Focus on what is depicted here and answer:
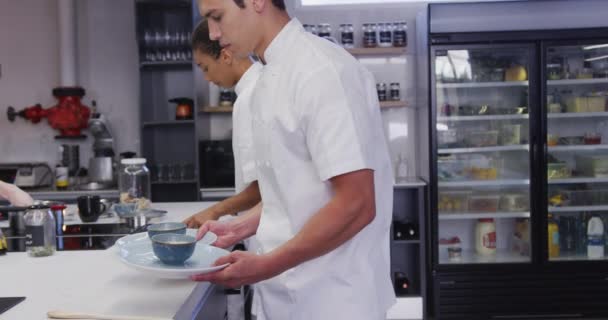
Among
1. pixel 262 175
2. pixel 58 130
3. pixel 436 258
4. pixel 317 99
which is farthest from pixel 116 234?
pixel 58 130

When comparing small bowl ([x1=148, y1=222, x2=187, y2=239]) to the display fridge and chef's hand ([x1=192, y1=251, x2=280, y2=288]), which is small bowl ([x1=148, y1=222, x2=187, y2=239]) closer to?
chef's hand ([x1=192, y1=251, x2=280, y2=288])

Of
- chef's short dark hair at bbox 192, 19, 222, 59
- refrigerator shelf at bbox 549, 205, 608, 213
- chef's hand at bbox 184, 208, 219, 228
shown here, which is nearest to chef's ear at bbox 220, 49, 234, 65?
chef's short dark hair at bbox 192, 19, 222, 59

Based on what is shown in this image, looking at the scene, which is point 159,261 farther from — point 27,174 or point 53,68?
point 53,68

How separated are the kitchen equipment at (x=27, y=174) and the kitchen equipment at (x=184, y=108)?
1202 millimetres

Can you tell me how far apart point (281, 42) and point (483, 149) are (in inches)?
124

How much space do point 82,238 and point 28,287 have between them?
2.10 ft

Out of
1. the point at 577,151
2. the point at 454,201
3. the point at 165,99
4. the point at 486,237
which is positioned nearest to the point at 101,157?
the point at 165,99

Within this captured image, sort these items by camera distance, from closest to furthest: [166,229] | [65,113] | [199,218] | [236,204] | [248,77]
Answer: [166,229] → [199,218] → [236,204] → [248,77] → [65,113]

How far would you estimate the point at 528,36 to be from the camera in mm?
4070

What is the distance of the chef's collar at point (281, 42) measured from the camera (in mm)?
1368

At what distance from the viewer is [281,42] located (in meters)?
1.37

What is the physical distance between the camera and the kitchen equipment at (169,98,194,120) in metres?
4.44

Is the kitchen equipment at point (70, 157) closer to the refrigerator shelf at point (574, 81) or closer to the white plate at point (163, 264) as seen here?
the white plate at point (163, 264)

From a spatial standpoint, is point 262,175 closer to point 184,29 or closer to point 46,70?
point 184,29
